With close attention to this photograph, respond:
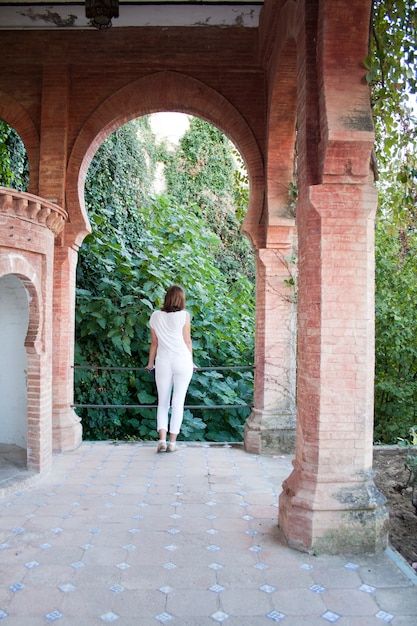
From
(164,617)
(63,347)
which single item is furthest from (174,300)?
(164,617)

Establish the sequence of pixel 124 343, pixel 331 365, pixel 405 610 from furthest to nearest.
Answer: pixel 124 343 → pixel 331 365 → pixel 405 610

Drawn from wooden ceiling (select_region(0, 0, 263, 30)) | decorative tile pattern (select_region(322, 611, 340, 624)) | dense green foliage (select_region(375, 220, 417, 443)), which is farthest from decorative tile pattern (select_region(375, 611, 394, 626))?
wooden ceiling (select_region(0, 0, 263, 30))

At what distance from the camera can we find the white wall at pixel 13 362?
666 cm

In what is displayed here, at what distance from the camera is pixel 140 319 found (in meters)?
9.39

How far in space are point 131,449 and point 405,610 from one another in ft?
15.3

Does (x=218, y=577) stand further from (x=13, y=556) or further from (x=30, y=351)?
(x=30, y=351)

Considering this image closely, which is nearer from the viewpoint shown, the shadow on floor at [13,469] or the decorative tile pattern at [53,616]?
the decorative tile pattern at [53,616]

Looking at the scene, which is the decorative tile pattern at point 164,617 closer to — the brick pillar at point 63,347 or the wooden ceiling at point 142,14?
the brick pillar at point 63,347

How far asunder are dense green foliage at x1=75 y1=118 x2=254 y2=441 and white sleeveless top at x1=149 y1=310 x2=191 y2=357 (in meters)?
2.15

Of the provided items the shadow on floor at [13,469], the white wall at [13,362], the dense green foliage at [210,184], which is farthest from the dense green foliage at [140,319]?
the dense green foliage at [210,184]

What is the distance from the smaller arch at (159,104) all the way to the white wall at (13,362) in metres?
1.22

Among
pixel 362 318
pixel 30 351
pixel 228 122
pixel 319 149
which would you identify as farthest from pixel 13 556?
pixel 228 122

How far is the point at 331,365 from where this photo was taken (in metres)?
4.29

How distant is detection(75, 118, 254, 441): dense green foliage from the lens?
9500 millimetres
